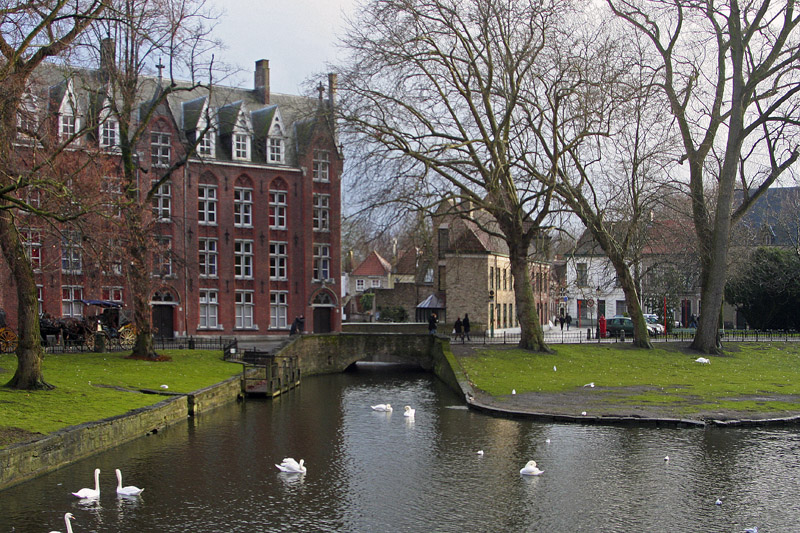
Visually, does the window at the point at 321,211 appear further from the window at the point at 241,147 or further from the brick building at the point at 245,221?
the window at the point at 241,147

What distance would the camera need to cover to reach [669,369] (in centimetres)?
3747

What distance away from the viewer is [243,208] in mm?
57094

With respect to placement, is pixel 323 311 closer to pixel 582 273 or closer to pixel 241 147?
pixel 241 147

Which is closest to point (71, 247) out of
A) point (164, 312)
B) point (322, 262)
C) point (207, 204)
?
point (164, 312)

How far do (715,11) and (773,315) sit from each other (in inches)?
1277

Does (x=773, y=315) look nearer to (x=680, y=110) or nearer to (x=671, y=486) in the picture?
(x=680, y=110)

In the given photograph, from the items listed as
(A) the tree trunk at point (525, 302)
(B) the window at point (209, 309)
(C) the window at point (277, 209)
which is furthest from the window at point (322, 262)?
(A) the tree trunk at point (525, 302)

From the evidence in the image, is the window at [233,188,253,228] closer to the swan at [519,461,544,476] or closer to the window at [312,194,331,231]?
the window at [312,194,331,231]

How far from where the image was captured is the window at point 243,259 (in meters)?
57.1

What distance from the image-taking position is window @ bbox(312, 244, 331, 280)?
59.1m

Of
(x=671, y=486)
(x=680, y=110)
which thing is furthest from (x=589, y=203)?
(x=671, y=486)

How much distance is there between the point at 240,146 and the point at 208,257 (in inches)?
318

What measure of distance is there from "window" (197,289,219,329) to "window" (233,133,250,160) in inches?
374

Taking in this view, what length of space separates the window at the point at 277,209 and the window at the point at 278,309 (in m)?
4.74
